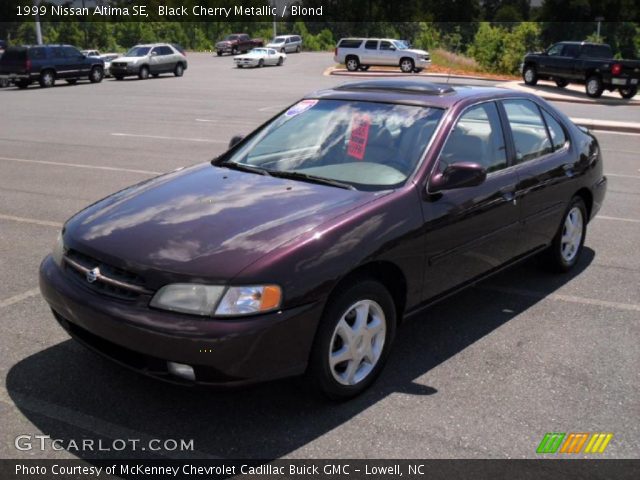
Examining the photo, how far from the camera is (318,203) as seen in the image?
3865mm

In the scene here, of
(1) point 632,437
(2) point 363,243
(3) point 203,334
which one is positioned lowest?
(1) point 632,437

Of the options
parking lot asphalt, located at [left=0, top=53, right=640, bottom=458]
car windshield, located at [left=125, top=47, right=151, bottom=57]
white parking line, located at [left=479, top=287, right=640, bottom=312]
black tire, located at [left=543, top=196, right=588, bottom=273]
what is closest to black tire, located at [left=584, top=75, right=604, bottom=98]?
parking lot asphalt, located at [left=0, top=53, right=640, bottom=458]

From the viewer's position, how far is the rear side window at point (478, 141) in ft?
14.7

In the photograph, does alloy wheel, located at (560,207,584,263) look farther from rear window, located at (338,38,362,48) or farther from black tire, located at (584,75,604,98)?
rear window, located at (338,38,362,48)

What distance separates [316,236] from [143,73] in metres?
35.4

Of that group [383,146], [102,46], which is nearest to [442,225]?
[383,146]

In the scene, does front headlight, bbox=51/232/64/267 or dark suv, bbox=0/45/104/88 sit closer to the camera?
front headlight, bbox=51/232/64/267

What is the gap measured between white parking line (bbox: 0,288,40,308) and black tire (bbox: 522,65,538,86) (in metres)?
26.7

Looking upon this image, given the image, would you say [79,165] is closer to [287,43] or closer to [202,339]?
[202,339]

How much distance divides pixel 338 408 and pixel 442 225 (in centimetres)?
127

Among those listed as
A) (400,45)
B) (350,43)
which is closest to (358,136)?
(400,45)

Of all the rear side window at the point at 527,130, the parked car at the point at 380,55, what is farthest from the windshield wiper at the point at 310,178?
the parked car at the point at 380,55

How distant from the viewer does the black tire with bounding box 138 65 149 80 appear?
3638 cm

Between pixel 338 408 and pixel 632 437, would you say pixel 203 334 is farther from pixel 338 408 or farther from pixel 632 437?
pixel 632 437
